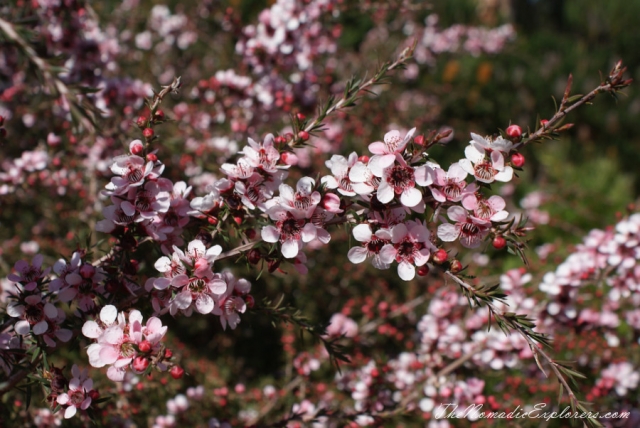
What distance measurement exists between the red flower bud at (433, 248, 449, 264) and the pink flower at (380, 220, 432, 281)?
0.7 inches

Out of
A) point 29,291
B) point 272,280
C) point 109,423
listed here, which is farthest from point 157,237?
point 272,280

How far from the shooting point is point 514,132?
112 centimetres

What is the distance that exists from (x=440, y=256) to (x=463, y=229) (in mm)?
103

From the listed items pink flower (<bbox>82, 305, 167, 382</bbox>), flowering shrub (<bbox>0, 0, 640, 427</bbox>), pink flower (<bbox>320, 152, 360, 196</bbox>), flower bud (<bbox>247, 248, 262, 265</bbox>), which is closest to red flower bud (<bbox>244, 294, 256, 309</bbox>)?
flowering shrub (<bbox>0, 0, 640, 427</bbox>)

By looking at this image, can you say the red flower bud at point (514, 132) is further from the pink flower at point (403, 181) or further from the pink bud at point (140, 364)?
the pink bud at point (140, 364)

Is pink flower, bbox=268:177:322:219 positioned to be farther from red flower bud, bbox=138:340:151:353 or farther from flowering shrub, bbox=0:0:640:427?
red flower bud, bbox=138:340:151:353

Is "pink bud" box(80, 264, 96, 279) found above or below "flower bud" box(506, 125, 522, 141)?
below

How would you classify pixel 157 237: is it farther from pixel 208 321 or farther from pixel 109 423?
pixel 208 321

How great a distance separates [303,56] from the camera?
2676 mm

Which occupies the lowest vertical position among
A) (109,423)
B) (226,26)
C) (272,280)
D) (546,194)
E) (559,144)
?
(559,144)

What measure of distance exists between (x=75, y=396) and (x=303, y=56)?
2.03 meters

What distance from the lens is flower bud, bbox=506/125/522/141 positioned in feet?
3.66

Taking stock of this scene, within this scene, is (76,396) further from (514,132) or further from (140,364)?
(514,132)

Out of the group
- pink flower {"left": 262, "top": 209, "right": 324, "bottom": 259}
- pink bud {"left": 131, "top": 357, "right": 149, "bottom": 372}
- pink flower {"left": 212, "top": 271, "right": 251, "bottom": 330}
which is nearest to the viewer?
pink bud {"left": 131, "top": 357, "right": 149, "bottom": 372}
